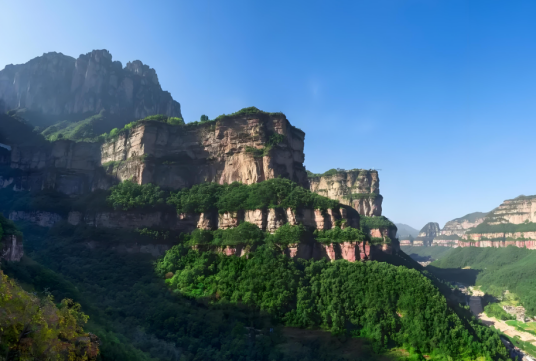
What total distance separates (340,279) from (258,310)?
37.7ft

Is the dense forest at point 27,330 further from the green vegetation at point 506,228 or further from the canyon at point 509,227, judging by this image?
the green vegetation at point 506,228

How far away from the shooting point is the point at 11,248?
30156 millimetres

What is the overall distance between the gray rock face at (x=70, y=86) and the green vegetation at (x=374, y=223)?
283ft

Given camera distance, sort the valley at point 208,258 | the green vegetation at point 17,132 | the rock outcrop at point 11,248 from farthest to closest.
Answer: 1. the green vegetation at point 17,132
2. the valley at point 208,258
3. the rock outcrop at point 11,248

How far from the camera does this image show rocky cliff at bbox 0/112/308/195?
61688 mm

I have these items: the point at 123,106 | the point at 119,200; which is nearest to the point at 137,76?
the point at 123,106

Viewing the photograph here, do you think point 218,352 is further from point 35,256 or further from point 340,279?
point 35,256

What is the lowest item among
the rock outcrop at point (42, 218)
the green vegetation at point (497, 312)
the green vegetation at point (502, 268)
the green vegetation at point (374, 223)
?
the green vegetation at point (497, 312)

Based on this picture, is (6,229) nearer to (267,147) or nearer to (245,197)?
(245,197)

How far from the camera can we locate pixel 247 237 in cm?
4888

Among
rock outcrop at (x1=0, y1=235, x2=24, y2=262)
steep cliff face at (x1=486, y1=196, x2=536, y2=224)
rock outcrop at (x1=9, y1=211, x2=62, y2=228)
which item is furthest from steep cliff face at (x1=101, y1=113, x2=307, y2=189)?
steep cliff face at (x1=486, y1=196, x2=536, y2=224)

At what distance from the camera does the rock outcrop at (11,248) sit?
29.0 m

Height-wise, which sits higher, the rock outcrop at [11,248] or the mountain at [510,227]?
the mountain at [510,227]

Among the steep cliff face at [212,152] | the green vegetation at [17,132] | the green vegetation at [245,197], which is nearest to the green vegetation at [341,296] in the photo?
the green vegetation at [245,197]
